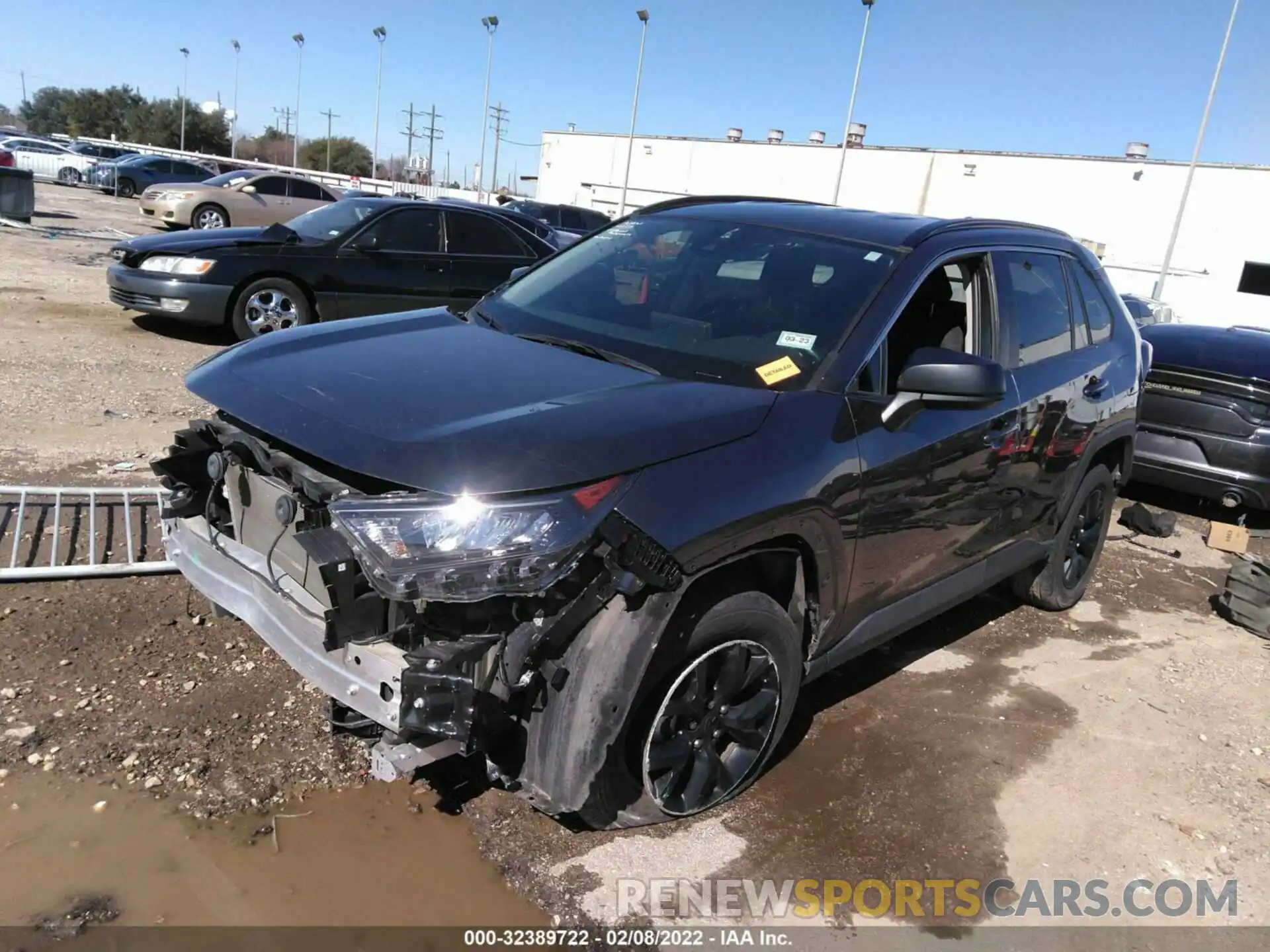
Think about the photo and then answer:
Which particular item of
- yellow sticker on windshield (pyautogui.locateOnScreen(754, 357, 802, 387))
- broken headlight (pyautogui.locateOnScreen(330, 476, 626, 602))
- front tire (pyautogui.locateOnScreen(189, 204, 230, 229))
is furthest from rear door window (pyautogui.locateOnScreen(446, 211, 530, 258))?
front tire (pyautogui.locateOnScreen(189, 204, 230, 229))

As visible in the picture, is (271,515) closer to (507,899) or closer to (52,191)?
(507,899)

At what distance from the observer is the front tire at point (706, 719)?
2596 mm

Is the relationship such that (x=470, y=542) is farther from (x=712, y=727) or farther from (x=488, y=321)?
(x=488, y=321)

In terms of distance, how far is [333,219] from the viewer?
9219 millimetres

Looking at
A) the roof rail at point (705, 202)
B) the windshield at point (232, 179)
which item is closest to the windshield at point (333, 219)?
the roof rail at point (705, 202)

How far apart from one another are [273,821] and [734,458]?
176 cm

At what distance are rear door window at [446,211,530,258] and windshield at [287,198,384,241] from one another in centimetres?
74

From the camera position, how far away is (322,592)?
2576 mm

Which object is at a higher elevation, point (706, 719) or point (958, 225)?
point (958, 225)

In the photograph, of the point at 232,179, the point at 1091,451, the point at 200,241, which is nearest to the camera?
the point at 1091,451

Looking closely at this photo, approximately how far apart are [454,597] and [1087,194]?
42694 mm

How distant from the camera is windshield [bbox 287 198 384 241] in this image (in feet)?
29.4

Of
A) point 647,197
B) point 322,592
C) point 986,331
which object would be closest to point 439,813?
point 322,592

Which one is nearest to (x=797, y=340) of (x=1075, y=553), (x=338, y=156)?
(x=1075, y=553)
